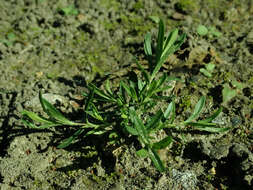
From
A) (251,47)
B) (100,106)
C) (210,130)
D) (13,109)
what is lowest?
(13,109)

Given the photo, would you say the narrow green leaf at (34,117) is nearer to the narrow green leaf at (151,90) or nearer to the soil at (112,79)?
the soil at (112,79)

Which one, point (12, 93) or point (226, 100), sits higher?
point (226, 100)

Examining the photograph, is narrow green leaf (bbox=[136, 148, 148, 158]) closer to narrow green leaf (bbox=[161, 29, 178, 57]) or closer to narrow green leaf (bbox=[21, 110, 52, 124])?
narrow green leaf (bbox=[21, 110, 52, 124])

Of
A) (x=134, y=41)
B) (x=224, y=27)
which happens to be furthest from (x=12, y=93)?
(x=224, y=27)

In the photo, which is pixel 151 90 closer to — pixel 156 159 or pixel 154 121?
pixel 154 121

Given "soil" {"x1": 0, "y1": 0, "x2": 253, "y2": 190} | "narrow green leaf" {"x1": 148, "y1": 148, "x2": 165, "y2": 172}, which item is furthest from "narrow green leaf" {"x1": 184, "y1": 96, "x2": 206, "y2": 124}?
"narrow green leaf" {"x1": 148, "y1": 148, "x2": 165, "y2": 172}

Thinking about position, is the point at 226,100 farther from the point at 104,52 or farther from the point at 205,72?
the point at 104,52

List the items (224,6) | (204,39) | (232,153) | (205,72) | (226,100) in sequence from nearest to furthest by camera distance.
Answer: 1. (232,153)
2. (226,100)
3. (205,72)
4. (204,39)
5. (224,6)

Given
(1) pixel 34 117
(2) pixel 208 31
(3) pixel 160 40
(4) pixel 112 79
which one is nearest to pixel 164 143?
(3) pixel 160 40
